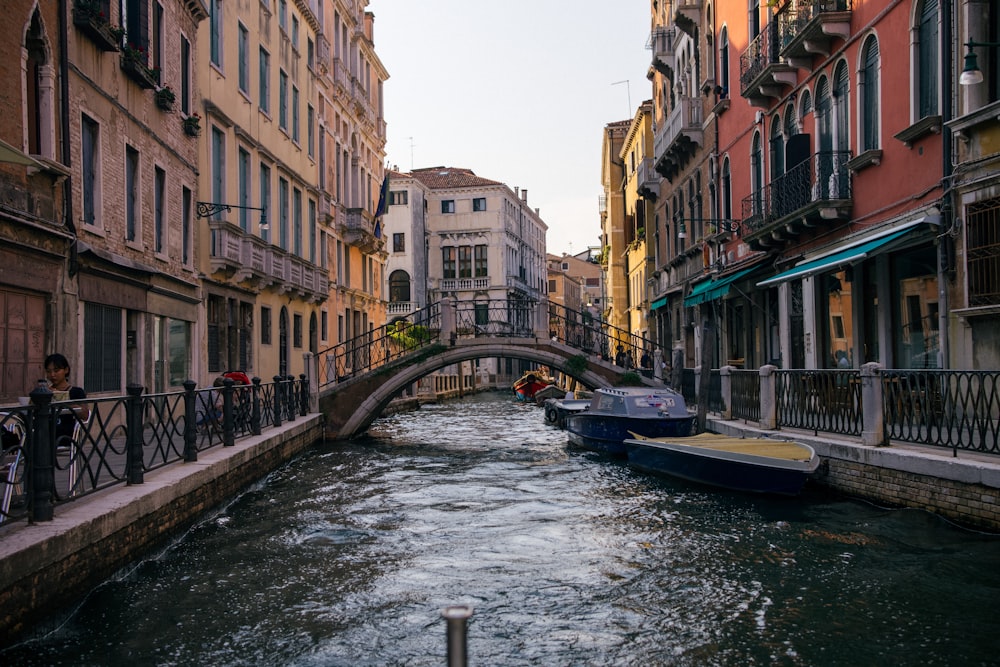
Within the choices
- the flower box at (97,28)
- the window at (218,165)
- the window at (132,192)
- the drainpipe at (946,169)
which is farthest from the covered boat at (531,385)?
the drainpipe at (946,169)

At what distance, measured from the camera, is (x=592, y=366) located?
73.7 ft

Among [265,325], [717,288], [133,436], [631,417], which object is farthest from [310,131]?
[133,436]

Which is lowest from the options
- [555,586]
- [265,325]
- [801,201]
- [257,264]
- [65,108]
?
[555,586]

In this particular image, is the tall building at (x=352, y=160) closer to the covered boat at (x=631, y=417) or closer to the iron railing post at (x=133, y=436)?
the covered boat at (x=631, y=417)

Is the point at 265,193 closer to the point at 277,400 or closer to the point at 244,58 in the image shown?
the point at 244,58

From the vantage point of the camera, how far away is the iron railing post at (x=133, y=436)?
27.7 ft

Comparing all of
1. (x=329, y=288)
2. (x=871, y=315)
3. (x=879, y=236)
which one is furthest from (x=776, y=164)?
(x=329, y=288)

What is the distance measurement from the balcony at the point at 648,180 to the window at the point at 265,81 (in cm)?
1227

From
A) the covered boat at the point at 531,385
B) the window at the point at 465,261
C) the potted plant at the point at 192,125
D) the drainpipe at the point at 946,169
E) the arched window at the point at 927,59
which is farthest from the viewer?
the window at the point at 465,261

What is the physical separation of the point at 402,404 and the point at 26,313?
24.6m

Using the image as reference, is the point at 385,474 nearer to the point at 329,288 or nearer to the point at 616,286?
the point at 329,288

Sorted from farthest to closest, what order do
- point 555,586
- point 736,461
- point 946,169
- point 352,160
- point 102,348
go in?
1. point 352,160
2. point 102,348
3. point 736,461
4. point 946,169
5. point 555,586

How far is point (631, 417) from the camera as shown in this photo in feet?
57.4

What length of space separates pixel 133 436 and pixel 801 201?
36.5 ft
